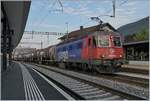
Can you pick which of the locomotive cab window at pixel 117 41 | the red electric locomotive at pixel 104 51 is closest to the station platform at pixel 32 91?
the red electric locomotive at pixel 104 51

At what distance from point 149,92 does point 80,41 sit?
1723cm

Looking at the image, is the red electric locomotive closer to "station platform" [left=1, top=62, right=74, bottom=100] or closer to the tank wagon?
the tank wagon

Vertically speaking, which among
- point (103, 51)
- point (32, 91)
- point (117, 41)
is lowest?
point (32, 91)

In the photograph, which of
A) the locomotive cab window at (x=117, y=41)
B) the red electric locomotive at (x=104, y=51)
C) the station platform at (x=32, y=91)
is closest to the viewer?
the station platform at (x=32, y=91)

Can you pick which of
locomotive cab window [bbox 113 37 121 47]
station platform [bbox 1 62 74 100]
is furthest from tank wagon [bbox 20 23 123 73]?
station platform [bbox 1 62 74 100]

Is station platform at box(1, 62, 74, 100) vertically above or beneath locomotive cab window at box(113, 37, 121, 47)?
beneath

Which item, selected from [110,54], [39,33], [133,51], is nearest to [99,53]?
[110,54]

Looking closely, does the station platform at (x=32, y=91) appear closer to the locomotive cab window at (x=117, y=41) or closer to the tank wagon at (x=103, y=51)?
the tank wagon at (x=103, y=51)

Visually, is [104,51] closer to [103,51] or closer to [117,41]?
[103,51]

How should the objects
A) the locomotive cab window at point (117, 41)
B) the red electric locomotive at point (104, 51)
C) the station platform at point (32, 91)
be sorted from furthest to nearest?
the locomotive cab window at point (117, 41)
the red electric locomotive at point (104, 51)
the station platform at point (32, 91)

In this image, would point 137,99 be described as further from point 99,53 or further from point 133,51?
point 133,51

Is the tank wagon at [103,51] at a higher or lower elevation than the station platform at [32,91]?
higher

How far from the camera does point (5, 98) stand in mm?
13484

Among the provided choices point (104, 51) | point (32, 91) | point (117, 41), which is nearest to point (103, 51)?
point (104, 51)
